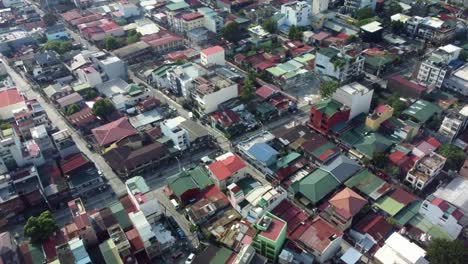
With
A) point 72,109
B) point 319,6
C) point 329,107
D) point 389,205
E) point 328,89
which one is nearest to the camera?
point 389,205

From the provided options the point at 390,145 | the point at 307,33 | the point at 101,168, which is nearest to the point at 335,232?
the point at 390,145

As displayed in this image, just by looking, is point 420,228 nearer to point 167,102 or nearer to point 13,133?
point 167,102

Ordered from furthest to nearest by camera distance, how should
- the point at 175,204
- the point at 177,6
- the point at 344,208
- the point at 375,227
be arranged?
the point at 177,6, the point at 175,204, the point at 344,208, the point at 375,227

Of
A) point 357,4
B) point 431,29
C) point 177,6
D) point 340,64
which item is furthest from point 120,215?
point 357,4

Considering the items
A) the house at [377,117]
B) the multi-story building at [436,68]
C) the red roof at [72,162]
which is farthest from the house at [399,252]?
the red roof at [72,162]

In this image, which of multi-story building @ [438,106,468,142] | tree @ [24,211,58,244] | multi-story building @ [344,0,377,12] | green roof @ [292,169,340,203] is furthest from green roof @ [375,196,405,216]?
multi-story building @ [344,0,377,12]

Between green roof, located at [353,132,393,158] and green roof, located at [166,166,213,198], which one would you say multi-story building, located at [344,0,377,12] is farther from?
green roof, located at [166,166,213,198]

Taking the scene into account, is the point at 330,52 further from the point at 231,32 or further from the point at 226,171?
the point at 226,171
